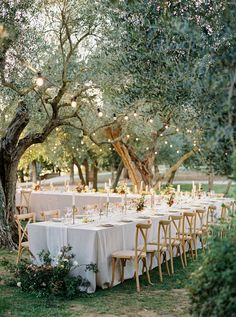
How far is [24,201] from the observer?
679 inches

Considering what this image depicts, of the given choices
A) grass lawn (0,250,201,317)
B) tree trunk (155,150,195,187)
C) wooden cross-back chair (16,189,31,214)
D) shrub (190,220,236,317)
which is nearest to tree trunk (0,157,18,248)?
grass lawn (0,250,201,317)

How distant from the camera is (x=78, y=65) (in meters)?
10.8

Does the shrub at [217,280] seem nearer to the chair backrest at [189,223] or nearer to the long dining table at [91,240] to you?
the long dining table at [91,240]

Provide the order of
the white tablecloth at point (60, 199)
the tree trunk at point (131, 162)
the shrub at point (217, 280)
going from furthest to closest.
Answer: the tree trunk at point (131, 162), the white tablecloth at point (60, 199), the shrub at point (217, 280)

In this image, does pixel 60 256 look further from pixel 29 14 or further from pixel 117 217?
pixel 29 14

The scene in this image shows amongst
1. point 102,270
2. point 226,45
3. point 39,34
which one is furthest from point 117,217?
point 226,45

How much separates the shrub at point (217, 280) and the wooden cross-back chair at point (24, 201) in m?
12.7

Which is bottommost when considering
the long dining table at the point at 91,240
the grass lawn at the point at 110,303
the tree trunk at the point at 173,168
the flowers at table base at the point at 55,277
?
the grass lawn at the point at 110,303

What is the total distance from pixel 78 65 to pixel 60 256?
4479mm

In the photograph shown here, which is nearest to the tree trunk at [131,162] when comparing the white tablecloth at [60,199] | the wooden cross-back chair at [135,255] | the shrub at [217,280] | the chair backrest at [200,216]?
the white tablecloth at [60,199]

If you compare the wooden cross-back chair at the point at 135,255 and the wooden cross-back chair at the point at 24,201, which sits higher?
the wooden cross-back chair at the point at 24,201

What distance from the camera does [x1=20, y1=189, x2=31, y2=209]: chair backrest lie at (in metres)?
16.5

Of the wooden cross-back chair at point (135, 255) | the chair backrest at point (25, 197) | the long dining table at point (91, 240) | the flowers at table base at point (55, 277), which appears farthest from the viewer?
the chair backrest at point (25, 197)

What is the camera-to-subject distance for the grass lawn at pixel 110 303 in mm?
6895
